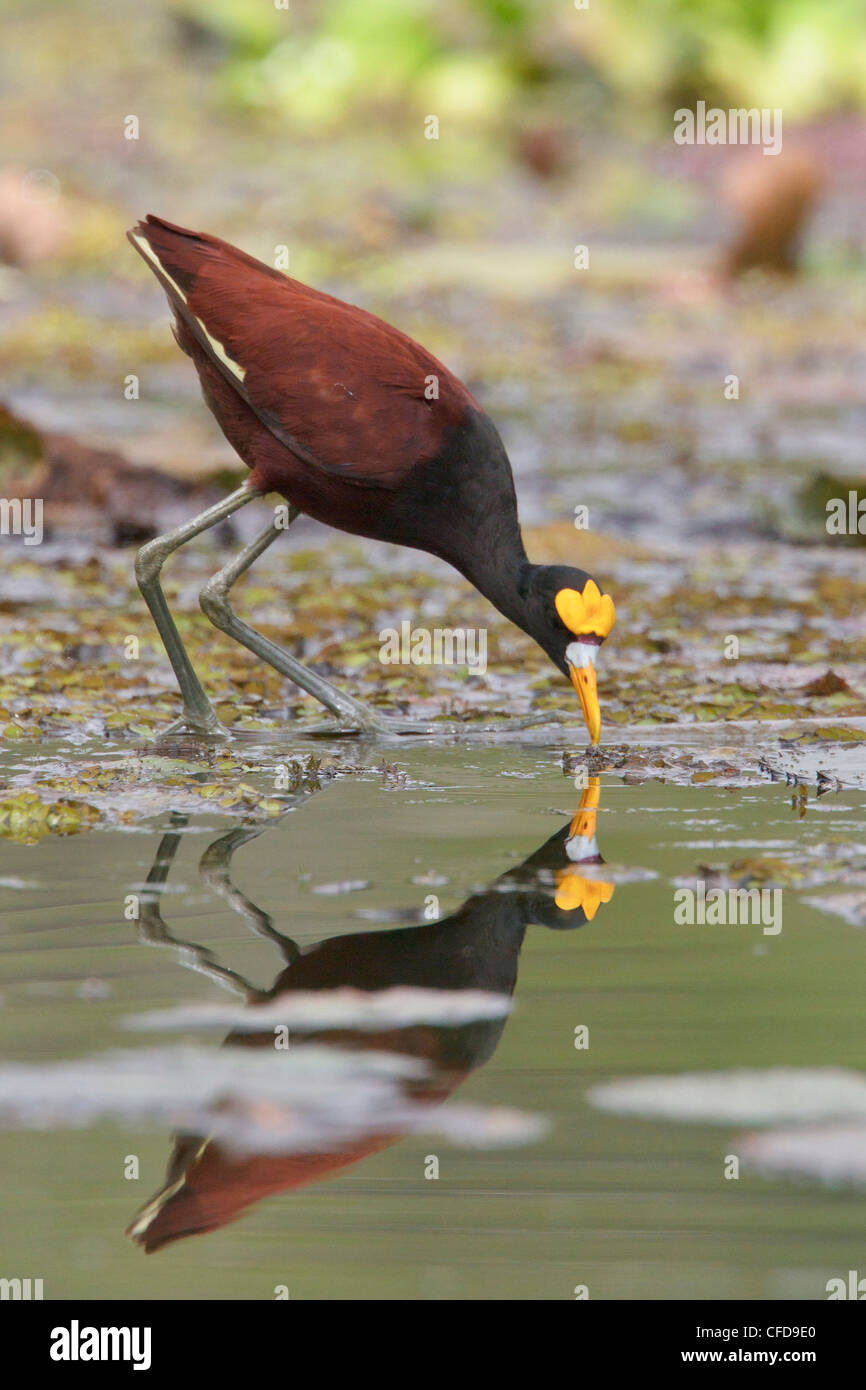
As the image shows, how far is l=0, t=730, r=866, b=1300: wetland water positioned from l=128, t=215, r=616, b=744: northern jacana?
0.98 metres

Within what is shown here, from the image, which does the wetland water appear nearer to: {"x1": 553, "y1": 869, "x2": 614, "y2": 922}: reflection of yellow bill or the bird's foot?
{"x1": 553, "y1": 869, "x2": 614, "y2": 922}: reflection of yellow bill

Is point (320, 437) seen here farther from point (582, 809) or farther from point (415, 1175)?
point (415, 1175)

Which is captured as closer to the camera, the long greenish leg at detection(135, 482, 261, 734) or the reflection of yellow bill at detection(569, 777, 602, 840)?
the reflection of yellow bill at detection(569, 777, 602, 840)

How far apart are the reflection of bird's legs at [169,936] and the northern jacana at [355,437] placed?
1332 millimetres

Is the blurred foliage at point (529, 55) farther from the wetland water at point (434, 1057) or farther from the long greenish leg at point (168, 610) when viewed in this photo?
the wetland water at point (434, 1057)

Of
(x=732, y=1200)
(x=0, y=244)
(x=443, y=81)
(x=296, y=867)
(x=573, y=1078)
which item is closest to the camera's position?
(x=732, y=1200)

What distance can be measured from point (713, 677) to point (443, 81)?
20037mm

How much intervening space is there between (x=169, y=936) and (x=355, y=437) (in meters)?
2.01

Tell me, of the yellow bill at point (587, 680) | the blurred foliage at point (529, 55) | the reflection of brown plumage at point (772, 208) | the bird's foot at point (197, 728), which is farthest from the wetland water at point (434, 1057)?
the blurred foliage at point (529, 55)

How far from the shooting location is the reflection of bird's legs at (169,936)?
153 inches

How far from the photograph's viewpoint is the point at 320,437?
5770 millimetres

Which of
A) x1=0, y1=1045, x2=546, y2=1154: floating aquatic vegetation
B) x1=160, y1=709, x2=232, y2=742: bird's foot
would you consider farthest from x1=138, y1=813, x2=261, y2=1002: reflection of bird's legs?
x1=160, y1=709, x2=232, y2=742: bird's foot

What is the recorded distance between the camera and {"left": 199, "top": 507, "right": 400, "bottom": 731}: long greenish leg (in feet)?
20.2

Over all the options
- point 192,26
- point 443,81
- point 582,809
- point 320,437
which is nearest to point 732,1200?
point 582,809
